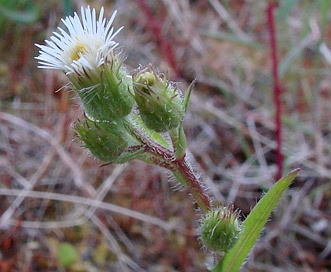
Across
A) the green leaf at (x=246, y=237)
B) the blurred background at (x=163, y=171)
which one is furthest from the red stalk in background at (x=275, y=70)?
the green leaf at (x=246, y=237)

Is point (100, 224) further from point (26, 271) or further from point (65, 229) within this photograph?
point (26, 271)

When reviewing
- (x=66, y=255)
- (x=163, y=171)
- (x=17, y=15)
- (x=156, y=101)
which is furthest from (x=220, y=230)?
(x=17, y=15)

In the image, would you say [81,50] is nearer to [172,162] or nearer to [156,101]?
[156,101]

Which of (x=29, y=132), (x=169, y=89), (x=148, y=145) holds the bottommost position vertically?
(x=29, y=132)

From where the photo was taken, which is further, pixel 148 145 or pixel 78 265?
pixel 78 265

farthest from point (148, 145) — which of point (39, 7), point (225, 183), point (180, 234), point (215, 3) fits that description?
point (215, 3)

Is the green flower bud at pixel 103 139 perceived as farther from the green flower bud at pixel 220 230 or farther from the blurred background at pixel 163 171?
the blurred background at pixel 163 171
